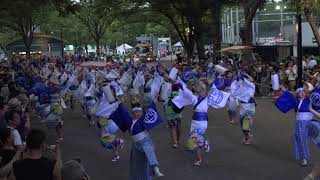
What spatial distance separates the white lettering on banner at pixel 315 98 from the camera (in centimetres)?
1052

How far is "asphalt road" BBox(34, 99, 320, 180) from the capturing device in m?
10.7

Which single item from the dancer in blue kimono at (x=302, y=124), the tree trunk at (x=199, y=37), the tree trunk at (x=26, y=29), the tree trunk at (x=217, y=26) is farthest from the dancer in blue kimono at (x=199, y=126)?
the tree trunk at (x=26, y=29)

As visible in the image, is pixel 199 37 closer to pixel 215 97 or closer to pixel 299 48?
pixel 299 48

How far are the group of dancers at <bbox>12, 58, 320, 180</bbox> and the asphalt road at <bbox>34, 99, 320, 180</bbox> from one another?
344mm

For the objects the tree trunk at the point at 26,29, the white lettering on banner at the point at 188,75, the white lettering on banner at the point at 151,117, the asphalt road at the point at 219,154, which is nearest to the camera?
the white lettering on banner at the point at 151,117

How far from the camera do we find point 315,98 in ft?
34.7

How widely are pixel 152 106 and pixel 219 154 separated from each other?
3314 mm

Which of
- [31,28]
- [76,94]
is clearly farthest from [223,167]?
[31,28]

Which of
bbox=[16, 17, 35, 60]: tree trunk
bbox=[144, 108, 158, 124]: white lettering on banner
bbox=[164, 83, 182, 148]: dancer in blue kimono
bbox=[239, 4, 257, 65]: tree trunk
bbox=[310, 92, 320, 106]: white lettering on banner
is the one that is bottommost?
bbox=[164, 83, 182, 148]: dancer in blue kimono

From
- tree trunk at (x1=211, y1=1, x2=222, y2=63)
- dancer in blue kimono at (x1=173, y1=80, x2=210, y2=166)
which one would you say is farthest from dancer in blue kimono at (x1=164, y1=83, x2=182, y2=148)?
tree trunk at (x1=211, y1=1, x2=222, y2=63)

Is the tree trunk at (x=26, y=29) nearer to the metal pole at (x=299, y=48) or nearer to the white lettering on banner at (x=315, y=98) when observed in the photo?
the metal pole at (x=299, y=48)

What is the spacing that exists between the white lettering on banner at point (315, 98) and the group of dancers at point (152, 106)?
115 millimetres

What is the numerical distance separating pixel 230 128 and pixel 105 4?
27.6 meters

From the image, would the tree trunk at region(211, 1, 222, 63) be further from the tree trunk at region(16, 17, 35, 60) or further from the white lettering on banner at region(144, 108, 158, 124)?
the white lettering on banner at region(144, 108, 158, 124)
